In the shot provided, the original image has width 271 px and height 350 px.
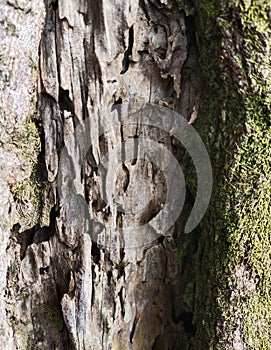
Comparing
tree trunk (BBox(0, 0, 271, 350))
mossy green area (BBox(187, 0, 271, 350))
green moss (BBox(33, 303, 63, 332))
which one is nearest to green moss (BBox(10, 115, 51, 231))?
tree trunk (BBox(0, 0, 271, 350))

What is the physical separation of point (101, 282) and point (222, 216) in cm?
41

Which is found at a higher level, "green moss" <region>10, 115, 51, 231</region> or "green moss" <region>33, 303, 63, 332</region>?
"green moss" <region>10, 115, 51, 231</region>

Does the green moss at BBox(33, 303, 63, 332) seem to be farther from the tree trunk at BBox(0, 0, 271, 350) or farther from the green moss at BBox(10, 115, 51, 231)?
the green moss at BBox(10, 115, 51, 231)

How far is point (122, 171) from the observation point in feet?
4.67

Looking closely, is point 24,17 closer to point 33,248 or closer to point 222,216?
point 33,248

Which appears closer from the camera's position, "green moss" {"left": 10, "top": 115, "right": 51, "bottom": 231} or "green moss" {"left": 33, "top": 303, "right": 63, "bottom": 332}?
"green moss" {"left": 10, "top": 115, "right": 51, "bottom": 231}

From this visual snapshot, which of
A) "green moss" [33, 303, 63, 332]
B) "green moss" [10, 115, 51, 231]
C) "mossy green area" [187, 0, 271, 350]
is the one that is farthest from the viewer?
"green moss" [33, 303, 63, 332]

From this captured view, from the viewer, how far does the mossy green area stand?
123 centimetres

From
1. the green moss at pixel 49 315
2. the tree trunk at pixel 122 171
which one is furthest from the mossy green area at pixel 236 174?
the green moss at pixel 49 315

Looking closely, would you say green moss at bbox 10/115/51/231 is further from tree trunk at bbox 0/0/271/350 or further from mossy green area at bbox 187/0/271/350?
mossy green area at bbox 187/0/271/350

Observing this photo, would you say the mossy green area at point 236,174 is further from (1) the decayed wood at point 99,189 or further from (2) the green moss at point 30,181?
(2) the green moss at point 30,181

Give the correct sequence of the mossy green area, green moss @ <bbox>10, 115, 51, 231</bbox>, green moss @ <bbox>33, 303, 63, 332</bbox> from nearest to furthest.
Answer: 1. the mossy green area
2. green moss @ <bbox>10, 115, 51, 231</bbox>
3. green moss @ <bbox>33, 303, 63, 332</bbox>

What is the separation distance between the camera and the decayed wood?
1.31 metres

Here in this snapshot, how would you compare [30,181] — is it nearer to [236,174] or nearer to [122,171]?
[122,171]
